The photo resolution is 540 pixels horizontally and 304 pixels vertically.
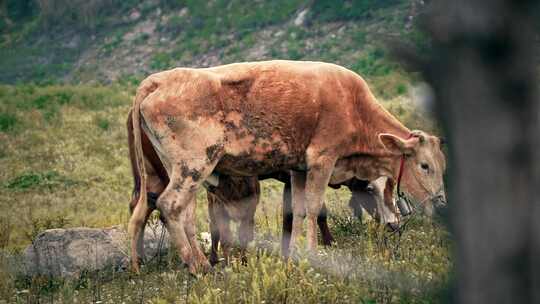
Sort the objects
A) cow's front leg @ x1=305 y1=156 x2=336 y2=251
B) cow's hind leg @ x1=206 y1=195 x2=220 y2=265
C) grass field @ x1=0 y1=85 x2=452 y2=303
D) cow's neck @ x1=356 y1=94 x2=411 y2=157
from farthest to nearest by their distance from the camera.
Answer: cow's hind leg @ x1=206 y1=195 x2=220 y2=265, cow's neck @ x1=356 y1=94 x2=411 y2=157, cow's front leg @ x1=305 y1=156 x2=336 y2=251, grass field @ x1=0 y1=85 x2=452 y2=303

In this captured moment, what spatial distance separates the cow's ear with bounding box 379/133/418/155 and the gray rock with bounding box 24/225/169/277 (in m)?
2.40

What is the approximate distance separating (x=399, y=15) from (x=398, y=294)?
29665 mm

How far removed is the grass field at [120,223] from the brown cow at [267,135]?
15.1 inches

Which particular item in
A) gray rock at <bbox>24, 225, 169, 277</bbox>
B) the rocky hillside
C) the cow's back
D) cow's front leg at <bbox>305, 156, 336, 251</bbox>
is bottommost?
the rocky hillside

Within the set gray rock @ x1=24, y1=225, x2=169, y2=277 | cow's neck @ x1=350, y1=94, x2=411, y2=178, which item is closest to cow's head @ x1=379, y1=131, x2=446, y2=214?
cow's neck @ x1=350, y1=94, x2=411, y2=178

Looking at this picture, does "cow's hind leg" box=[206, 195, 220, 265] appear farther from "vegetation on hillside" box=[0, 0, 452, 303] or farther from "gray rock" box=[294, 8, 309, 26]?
"gray rock" box=[294, 8, 309, 26]

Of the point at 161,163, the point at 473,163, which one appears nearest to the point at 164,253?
the point at 161,163

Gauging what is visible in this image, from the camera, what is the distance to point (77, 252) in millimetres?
8117

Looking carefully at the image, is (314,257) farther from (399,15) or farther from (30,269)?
(399,15)

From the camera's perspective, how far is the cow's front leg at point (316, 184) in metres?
7.84

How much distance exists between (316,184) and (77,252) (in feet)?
7.94

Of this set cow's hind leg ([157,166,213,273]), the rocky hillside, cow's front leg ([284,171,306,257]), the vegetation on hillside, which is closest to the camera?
the vegetation on hillside

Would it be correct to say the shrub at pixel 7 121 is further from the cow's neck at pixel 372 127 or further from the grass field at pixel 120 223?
the cow's neck at pixel 372 127

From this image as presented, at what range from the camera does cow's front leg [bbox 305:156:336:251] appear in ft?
25.7
